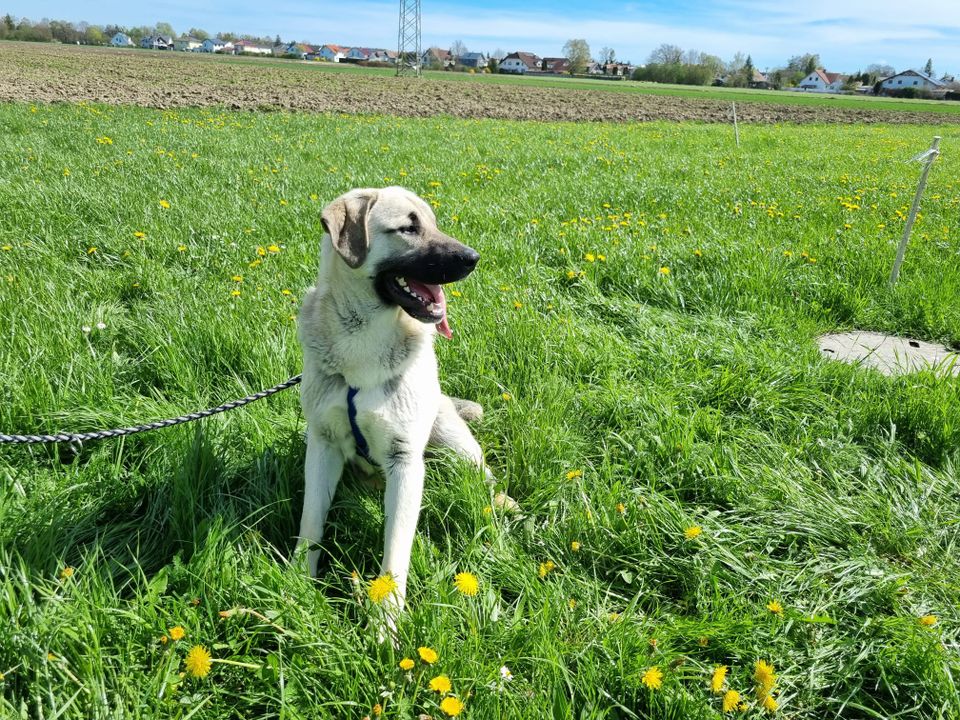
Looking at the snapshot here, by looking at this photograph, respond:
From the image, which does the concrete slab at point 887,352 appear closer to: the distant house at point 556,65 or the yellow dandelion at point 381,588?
the yellow dandelion at point 381,588

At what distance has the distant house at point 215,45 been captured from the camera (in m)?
148

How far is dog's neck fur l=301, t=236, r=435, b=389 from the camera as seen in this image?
2.22 metres

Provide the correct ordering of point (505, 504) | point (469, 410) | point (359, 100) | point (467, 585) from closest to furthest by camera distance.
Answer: point (467, 585) → point (505, 504) → point (469, 410) → point (359, 100)

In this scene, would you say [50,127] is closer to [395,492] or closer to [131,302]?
[131,302]

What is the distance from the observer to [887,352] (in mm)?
4055

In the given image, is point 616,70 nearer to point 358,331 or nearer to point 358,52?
point 358,52

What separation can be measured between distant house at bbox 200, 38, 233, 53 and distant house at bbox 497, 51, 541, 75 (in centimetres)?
7050

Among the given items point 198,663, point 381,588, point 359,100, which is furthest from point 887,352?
point 359,100

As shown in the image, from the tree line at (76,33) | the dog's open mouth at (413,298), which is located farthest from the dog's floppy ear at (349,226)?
the tree line at (76,33)

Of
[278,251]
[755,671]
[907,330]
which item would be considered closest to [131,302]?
[278,251]

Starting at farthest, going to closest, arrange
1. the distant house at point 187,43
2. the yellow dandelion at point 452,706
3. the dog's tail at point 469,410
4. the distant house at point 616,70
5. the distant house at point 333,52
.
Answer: the distant house at point 187,43 → the distant house at point 333,52 → the distant house at point 616,70 → the dog's tail at point 469,410 → the yellow dandelion at point 452,706

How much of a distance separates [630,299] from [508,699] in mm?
3438

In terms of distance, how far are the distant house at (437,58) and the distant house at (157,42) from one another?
60.2 meters

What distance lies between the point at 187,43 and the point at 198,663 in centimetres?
18105
